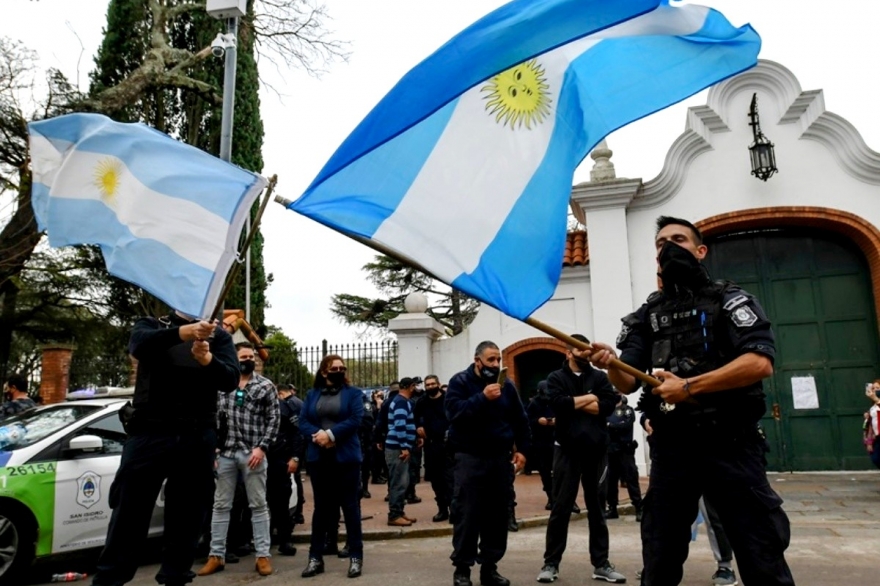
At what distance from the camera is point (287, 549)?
24.8 ft

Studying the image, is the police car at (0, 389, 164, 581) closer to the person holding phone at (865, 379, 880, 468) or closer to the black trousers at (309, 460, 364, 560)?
the black trousers at (309, 460, 364, 560)

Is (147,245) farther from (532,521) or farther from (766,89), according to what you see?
(766,89)

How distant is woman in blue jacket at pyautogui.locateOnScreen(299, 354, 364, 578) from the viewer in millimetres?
6406

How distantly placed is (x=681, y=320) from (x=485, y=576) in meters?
3.20

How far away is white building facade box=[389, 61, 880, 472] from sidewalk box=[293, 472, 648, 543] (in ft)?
8.36

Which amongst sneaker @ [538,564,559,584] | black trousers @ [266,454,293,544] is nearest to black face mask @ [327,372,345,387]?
black trousers @ [266,454,293,544]

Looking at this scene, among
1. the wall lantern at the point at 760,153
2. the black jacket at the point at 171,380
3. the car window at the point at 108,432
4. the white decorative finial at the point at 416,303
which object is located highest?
the wall lantern at the point at 760,153

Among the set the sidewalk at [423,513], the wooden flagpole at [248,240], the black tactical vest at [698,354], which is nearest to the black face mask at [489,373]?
the black tactical vest at [698,354]

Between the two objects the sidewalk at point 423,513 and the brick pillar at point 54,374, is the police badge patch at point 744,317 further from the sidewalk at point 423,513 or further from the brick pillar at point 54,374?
the brick pillar at point 54,374

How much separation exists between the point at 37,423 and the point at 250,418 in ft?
6.74

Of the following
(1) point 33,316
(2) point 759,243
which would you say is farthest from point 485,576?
(1) point 33,316

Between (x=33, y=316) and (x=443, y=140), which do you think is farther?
(x=33, y=316)

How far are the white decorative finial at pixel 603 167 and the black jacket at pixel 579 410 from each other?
8289mm

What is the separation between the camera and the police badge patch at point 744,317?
334 centimetres
